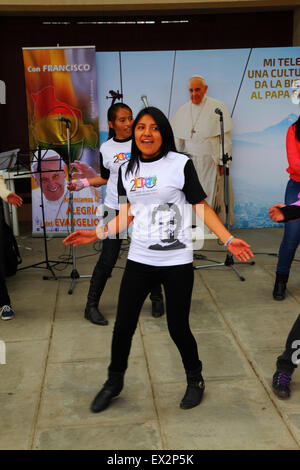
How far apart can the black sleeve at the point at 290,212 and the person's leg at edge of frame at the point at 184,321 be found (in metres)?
0.63

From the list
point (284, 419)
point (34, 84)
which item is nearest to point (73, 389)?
point (284, 419)

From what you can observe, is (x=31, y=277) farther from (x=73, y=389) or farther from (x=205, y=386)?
(x=205, y=386)

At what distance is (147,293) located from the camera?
9.21 feet

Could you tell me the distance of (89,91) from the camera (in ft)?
22.6

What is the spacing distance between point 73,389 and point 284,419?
1259mm

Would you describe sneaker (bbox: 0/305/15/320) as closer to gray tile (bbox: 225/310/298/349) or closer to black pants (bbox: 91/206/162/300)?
black pants (bbox: 91/206/162/300)

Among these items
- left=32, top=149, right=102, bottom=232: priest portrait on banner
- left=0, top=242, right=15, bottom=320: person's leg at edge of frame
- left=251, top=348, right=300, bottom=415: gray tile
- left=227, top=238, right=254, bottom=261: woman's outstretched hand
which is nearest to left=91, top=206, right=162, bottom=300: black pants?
left=0, top=242, right=15, bottom=320: person's leg at edge of frame

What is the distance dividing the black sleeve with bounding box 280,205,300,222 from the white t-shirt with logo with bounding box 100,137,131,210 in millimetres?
1476

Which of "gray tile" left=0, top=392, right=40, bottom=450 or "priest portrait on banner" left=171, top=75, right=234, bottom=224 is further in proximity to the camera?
"priest portrait on banner" left=171, top=75, right=234, bottom=224

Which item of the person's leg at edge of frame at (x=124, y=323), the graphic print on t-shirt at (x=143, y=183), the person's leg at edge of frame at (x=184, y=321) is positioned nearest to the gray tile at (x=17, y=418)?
the person's leg at edge of frame at (x=124, y=323)

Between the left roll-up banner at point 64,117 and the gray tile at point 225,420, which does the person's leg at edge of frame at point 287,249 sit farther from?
the left roll-up banner at point 64,117

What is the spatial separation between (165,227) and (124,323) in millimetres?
574

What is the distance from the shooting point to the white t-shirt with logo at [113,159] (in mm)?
4020

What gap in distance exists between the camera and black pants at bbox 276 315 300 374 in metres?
3.01
